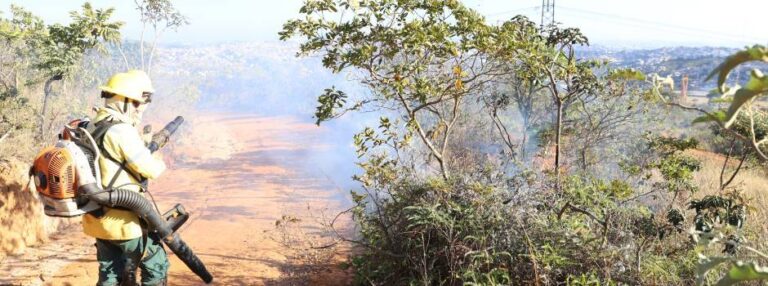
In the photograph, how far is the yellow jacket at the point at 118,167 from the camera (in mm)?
2926

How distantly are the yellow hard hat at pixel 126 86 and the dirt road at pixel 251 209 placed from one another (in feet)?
7.36

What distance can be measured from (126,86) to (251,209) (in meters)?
5.55

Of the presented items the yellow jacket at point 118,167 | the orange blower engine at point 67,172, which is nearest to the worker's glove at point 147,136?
the yellow jacket at point 118,167

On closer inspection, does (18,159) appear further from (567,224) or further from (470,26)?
(567,224)

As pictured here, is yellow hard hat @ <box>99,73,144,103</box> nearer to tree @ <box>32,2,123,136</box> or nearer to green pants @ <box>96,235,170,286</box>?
green pants @ <box>96,235,170,286</box>

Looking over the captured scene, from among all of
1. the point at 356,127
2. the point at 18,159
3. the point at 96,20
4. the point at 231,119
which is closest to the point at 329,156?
the point at 356,127

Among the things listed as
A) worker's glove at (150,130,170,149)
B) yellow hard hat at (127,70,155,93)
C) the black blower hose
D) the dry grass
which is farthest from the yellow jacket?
the dry grass

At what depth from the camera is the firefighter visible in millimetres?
2939

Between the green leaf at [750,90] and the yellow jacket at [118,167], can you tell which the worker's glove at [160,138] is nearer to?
the yellow jacket at [118,167]

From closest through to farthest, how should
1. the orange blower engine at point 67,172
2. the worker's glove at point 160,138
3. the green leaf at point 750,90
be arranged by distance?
the green leaf at point 750,90 < the orange blower engine at point 67,172 < the worker's glove at point 160,138

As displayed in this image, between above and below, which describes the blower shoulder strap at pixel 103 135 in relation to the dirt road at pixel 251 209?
above

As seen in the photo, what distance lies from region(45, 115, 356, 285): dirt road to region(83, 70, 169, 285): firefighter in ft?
5.28

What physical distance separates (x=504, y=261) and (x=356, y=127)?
15.5 metres

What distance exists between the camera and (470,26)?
3848 millimetres
